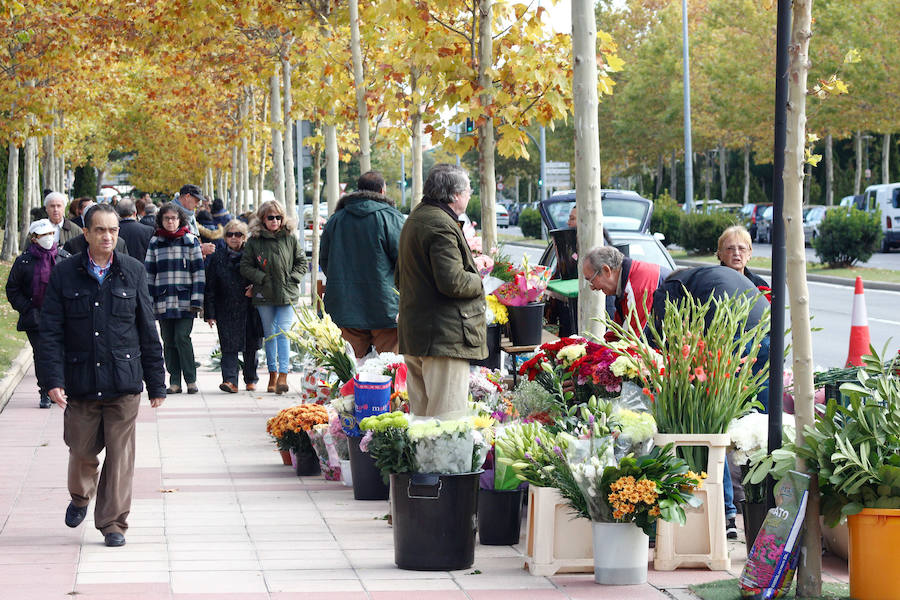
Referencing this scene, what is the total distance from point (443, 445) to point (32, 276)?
20.6 feet

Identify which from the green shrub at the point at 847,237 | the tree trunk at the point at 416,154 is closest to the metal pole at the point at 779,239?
the tree trunk at the point at 416,154

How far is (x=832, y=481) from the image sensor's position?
18.5 ft

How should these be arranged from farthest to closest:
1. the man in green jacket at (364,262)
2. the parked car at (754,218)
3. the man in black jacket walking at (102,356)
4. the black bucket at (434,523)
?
the parked car at (754,218) → the man in green jacket at (364,262) → the man in black jacket walking at (102,356) → the black bucket at (434,523)

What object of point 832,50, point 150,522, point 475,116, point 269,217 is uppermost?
point 832,50

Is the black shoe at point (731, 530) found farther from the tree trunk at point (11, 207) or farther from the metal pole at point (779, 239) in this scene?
the tree trunk at point (11, 207)

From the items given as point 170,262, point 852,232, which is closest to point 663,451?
point 170,262

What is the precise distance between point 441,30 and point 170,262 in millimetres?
3612

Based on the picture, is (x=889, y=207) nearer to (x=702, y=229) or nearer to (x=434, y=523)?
(x=702, y=229)

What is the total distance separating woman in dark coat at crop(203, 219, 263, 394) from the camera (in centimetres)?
1364

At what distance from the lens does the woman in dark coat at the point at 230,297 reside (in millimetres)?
13641

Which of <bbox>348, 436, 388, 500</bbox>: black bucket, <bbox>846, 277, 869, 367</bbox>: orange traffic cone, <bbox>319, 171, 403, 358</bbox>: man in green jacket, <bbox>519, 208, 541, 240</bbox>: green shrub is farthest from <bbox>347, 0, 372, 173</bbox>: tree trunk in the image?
<bbox>519, 208, 541, 240</bbox>: green shrub

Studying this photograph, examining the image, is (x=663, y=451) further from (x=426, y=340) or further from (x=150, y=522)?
(x=150, y=522)

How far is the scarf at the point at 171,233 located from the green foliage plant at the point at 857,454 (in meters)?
8.86

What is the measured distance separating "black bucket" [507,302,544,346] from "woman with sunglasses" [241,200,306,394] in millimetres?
3840
